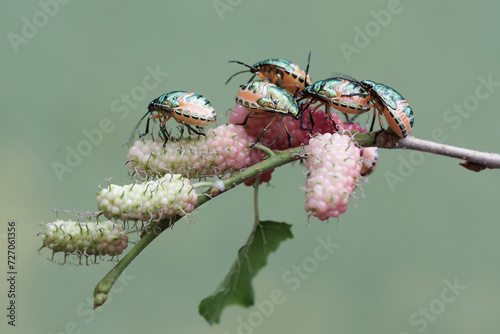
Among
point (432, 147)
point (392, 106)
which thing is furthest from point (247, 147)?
point (432, 147)

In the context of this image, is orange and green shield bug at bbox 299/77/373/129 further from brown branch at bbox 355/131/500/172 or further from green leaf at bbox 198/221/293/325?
green leaf at bbox 198/221/293/325

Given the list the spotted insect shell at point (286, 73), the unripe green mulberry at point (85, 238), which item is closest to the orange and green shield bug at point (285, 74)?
the spotted insect shell at point (286, 73)

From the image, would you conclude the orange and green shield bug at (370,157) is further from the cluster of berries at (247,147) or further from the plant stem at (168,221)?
the plant stem at (168,221)

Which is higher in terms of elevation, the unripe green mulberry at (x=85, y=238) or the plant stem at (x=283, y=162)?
the unripe green mulberry at (x=85, y=238)

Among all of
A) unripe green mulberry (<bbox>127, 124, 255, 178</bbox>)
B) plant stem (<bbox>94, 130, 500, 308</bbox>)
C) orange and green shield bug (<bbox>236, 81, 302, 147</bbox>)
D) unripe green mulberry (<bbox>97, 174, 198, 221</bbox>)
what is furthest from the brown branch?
unripe green mulberry (<bbox>97, 174, 198, 221</bbox>)

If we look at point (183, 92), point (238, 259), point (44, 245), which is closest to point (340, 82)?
point (183, 92)
